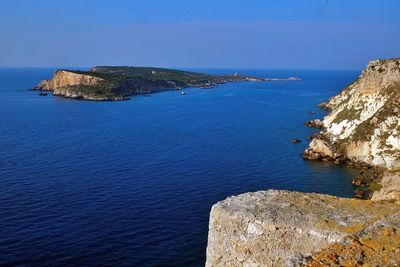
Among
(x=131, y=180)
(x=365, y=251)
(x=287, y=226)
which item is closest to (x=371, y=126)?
(x=131, y=180)

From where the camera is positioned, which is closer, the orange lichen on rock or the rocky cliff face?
the orange lichen on rock

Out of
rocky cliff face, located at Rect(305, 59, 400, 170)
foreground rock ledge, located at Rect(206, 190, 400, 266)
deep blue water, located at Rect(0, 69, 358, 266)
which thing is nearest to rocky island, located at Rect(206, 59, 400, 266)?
foreground rock ledge, located at Rect(206, 190, 400, 266)

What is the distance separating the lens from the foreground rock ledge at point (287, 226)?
25.9 metres

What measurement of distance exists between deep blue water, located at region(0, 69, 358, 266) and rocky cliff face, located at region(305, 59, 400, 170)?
5.77 m

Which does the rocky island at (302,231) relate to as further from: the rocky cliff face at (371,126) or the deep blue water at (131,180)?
the rocky cliff face at (371,126)

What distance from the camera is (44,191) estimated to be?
66.9 m

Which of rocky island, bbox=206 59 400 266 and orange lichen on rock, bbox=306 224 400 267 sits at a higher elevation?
orange lichen on rock, bbox=306 224 400 267

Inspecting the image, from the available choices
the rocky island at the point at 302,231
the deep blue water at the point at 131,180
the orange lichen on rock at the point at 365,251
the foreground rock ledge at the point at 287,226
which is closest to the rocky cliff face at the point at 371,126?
the deep blue water at the point at 131,180

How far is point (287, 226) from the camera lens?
27.6 meters

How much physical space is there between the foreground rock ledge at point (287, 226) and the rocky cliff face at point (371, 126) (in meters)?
53.4

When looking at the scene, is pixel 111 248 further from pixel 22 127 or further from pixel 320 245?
pixel 22 127

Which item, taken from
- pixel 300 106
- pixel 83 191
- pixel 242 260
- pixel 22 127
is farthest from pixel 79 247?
pixel 300 106

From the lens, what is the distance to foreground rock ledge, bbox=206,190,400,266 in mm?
25911

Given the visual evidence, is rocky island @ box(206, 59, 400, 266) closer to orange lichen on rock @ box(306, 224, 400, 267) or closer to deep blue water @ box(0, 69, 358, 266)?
orange lichen on rock @ box(306, 224, 400, 267)
